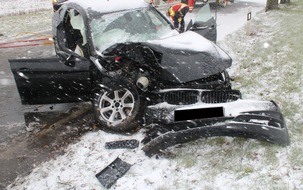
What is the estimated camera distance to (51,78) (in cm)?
454

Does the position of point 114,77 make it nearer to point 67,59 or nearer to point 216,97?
point 67,59

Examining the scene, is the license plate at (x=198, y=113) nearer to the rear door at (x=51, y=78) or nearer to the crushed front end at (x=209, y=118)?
the crushed front end at (x=209, y=118)

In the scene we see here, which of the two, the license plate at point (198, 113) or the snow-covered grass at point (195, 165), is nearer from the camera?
the snow-covered grass at point (195, 165)

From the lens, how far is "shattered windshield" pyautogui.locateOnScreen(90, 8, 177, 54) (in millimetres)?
4773

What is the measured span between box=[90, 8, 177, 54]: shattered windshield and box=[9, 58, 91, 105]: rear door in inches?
18.7

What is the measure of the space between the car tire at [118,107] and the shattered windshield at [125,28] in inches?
26.6

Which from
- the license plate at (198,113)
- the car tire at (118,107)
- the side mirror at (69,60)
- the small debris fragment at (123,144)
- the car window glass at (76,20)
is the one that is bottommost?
the small debris fragment at (123,144)

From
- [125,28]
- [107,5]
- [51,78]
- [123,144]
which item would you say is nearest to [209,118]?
[123,144]

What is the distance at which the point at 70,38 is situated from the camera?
211 inches

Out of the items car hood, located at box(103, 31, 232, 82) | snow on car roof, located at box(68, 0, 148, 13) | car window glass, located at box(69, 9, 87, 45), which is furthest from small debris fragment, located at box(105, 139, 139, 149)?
snow on car roof, located at box(68, 0, 148, 13)

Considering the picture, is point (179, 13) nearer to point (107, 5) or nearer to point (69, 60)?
point (107, 5)

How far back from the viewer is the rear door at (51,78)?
4.50 m

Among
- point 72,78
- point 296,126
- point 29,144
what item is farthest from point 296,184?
point 29,144

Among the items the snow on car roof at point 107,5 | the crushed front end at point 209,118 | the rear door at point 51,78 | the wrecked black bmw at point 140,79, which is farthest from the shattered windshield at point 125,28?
the crushed front end at point 209,118
